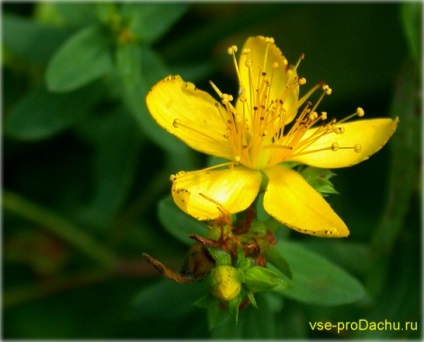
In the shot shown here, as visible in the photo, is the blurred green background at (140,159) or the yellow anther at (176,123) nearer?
the yellow anther at (176,123)

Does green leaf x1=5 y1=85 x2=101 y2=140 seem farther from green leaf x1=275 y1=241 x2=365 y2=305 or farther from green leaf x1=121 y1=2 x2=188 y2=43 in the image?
green leaf x1=275 y1=241 x2=365 y2=305

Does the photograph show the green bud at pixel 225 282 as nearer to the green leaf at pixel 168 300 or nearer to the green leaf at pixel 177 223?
the green leaf at pixel 177 223

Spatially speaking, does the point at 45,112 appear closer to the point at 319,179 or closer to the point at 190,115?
the point at 190,115

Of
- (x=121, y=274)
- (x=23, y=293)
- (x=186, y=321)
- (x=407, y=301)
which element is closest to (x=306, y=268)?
(x=407, y=301)

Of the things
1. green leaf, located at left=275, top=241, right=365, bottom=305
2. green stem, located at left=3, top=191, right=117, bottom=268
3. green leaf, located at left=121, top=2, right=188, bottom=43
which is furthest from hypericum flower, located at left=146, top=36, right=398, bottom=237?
green stem, located at left=3, top=191, right=117, bottom=268

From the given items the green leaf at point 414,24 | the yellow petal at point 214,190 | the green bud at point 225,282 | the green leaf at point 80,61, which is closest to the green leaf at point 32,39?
the green leaf at point 80,61

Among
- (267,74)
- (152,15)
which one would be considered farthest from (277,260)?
(152,15)

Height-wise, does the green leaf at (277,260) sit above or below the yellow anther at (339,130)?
below
